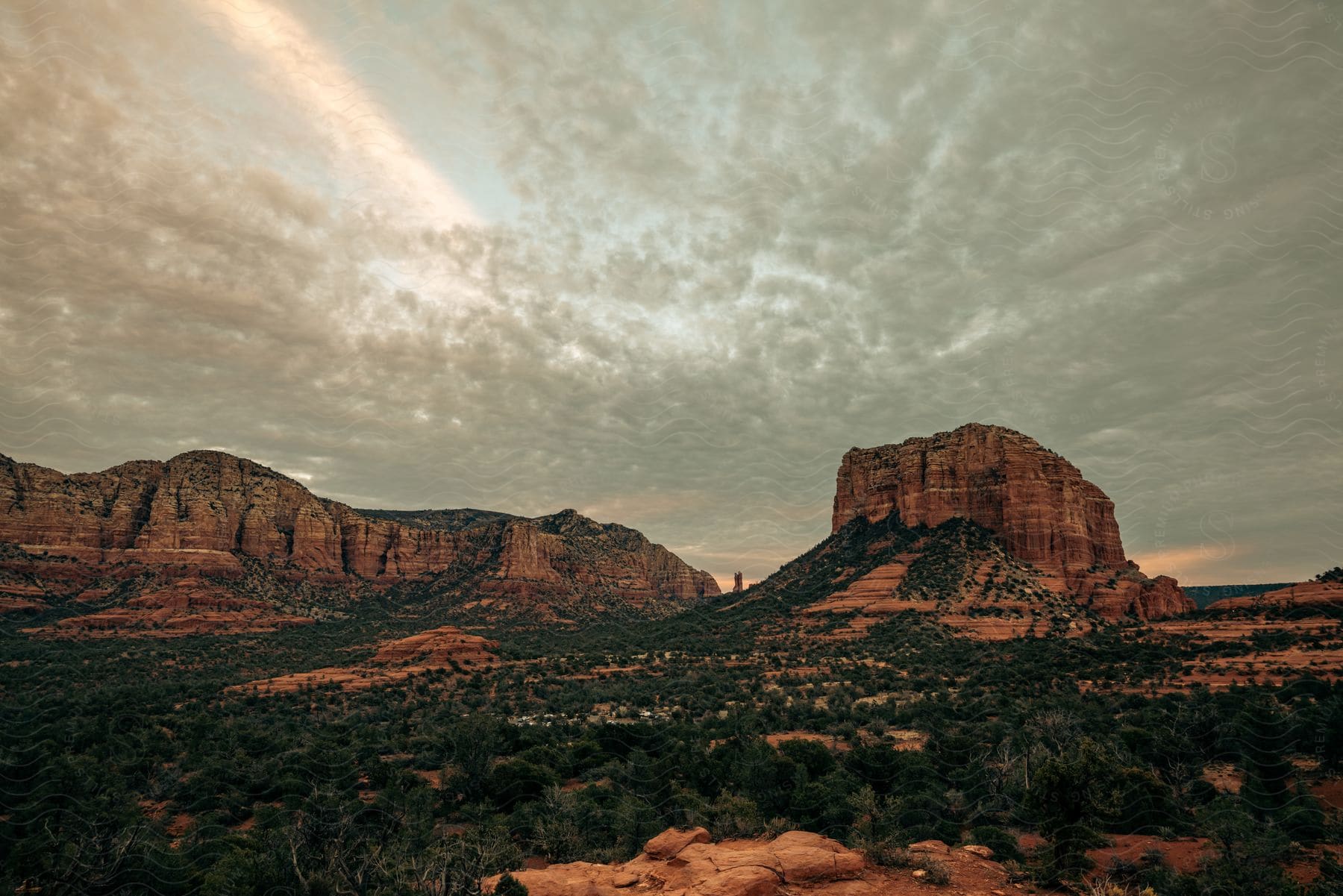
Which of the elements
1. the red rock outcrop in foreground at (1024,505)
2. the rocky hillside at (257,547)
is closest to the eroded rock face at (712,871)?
the red rock outcrop in foreground at (1024,505)

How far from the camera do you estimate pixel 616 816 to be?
19594mm

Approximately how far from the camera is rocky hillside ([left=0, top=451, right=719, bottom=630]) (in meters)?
89.0

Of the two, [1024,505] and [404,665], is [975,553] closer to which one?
[1024,505]

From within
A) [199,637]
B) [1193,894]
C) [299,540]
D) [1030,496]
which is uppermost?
[1030,496]

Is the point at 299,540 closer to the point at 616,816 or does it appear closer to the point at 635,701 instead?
the point at 635,701

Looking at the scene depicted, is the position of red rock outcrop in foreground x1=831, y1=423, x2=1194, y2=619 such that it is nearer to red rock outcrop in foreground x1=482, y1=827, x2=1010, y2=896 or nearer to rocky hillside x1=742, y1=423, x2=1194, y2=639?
rocky hillside x1=742, y1=423, x2=1194, y2=639

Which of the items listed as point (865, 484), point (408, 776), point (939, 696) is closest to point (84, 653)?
point (408, 776)

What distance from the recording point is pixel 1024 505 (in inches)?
Result: 3078

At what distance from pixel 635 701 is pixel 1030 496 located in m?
64.9

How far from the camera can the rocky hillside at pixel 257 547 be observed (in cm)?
8900

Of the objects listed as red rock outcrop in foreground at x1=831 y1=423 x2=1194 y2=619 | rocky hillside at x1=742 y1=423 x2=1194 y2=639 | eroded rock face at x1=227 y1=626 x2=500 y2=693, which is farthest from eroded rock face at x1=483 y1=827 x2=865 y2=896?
red rock outcrop in foreground at x1=831 y1=423 x2=1194 y2=619

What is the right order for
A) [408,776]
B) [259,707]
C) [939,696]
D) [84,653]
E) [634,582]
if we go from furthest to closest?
[634,582] → [84,653] → [259,707] → [939,696] → [408,776]

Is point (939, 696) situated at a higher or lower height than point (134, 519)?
lower

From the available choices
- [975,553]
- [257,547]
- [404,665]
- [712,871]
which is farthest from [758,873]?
[257,547]
